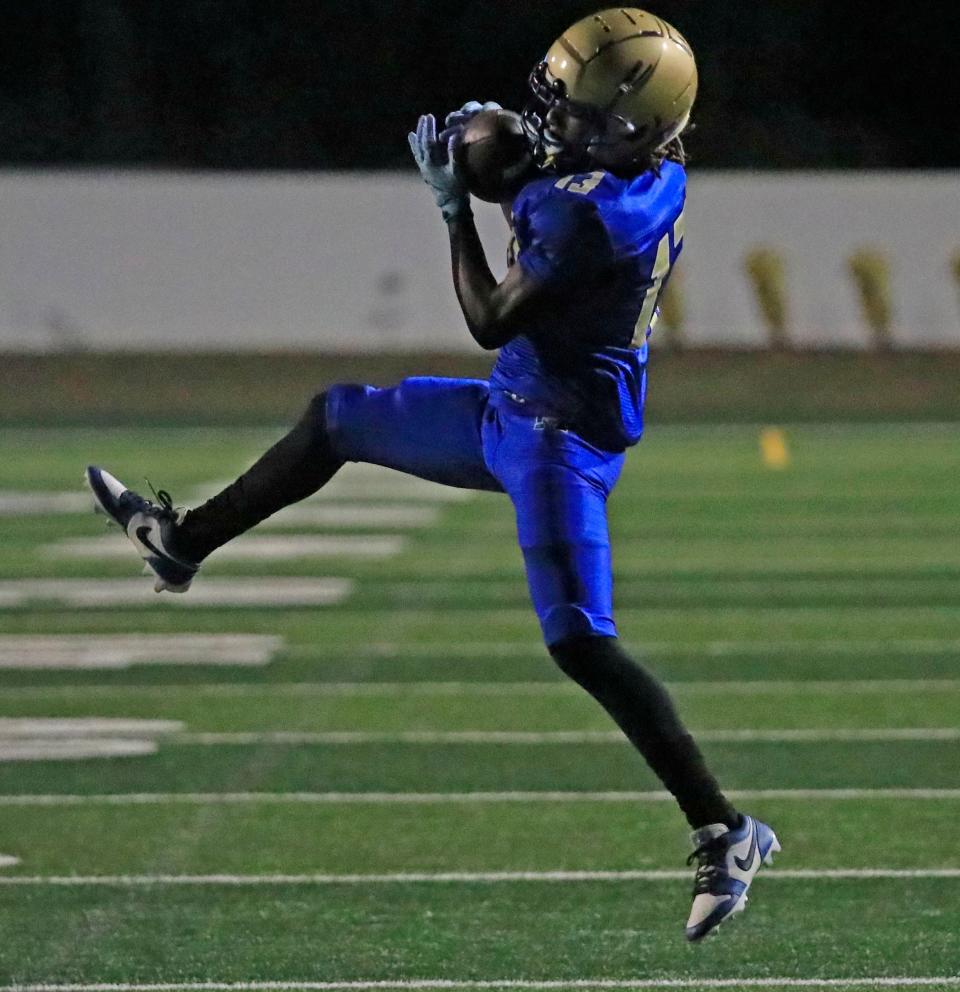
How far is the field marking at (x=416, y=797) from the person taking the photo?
5.64 meters

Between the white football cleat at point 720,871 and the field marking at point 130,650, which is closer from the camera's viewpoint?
the white football cleat at point 720,871

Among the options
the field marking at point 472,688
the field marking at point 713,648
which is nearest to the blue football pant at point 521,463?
the field marking at point 472,688

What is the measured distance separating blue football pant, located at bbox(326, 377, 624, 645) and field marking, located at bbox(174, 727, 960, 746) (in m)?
2.34

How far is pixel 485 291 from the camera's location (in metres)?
3.89

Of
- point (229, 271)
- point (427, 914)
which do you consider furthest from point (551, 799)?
point (229, 271)

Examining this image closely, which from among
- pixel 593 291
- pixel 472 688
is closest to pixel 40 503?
pixel 472 688

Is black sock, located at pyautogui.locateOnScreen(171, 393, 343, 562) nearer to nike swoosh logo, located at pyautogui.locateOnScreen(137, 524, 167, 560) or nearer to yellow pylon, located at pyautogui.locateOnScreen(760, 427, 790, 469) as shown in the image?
nike swoosh logo, located at pyautogui.locateOnScreen(137, 524, 167, 560)

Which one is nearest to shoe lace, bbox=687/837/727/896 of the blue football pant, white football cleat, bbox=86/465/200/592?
the blue football pant

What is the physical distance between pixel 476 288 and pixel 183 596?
18.9ft

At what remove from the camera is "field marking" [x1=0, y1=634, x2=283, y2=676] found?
7750 millimetres

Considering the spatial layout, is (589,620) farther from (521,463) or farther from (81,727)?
(81,727)

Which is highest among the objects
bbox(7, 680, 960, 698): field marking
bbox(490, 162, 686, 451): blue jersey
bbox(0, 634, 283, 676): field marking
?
bbox(490, 162, 686, 451): blue jersey

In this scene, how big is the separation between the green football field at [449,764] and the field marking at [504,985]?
0.03 ft

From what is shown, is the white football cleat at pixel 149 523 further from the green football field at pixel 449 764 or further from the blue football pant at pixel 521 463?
the green football field at pixel 449 764
